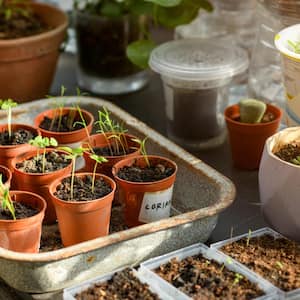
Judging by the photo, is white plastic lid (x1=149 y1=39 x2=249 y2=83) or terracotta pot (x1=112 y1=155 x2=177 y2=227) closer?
terracotta pot (x1=112 y1=155 x2=177 y2=227)

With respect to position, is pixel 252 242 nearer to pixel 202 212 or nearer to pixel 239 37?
pixel 202 212

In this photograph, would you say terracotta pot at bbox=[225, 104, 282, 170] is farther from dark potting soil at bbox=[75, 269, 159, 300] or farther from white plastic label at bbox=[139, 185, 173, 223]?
dark potting soil at bbox=[75, 269, 159, 300]

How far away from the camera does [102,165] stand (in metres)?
1.32

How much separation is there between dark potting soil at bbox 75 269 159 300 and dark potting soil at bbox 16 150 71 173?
286 mm

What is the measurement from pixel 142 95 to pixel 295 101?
0.63m

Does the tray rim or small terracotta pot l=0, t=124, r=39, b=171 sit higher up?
the tray rim

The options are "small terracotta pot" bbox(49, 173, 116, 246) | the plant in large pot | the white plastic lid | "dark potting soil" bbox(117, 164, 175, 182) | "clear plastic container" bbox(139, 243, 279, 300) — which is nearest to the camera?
"clear plastic container" bbox(139, 243, 279, 300)

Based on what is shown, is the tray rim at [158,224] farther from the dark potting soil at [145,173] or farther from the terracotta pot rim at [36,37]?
the terracotta pot rim at [36,37]

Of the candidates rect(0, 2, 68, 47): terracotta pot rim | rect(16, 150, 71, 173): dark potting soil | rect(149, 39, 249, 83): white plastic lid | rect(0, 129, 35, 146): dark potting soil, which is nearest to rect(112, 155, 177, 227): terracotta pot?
rect(16, 150, 71, 173): dark potting soil

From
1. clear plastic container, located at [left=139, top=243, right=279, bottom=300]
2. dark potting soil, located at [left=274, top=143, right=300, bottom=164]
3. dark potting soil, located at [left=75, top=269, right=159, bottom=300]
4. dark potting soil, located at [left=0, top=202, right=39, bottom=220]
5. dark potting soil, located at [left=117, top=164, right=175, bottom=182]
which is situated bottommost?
dark potting soil, located at [left=75, top=269, right=159, bottom=300]

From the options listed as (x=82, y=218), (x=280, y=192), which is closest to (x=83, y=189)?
(x=82, y=218)

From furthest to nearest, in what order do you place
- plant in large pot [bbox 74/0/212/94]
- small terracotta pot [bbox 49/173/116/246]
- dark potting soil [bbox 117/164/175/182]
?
plant in large pot [bbox 74/0/212/94]
dark potting soil [bbox 117/164/175/182]
small terracotta pot [bbox 49/173/116/246]

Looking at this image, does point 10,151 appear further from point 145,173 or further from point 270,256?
point 270,256

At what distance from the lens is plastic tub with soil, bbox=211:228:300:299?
1059mm
